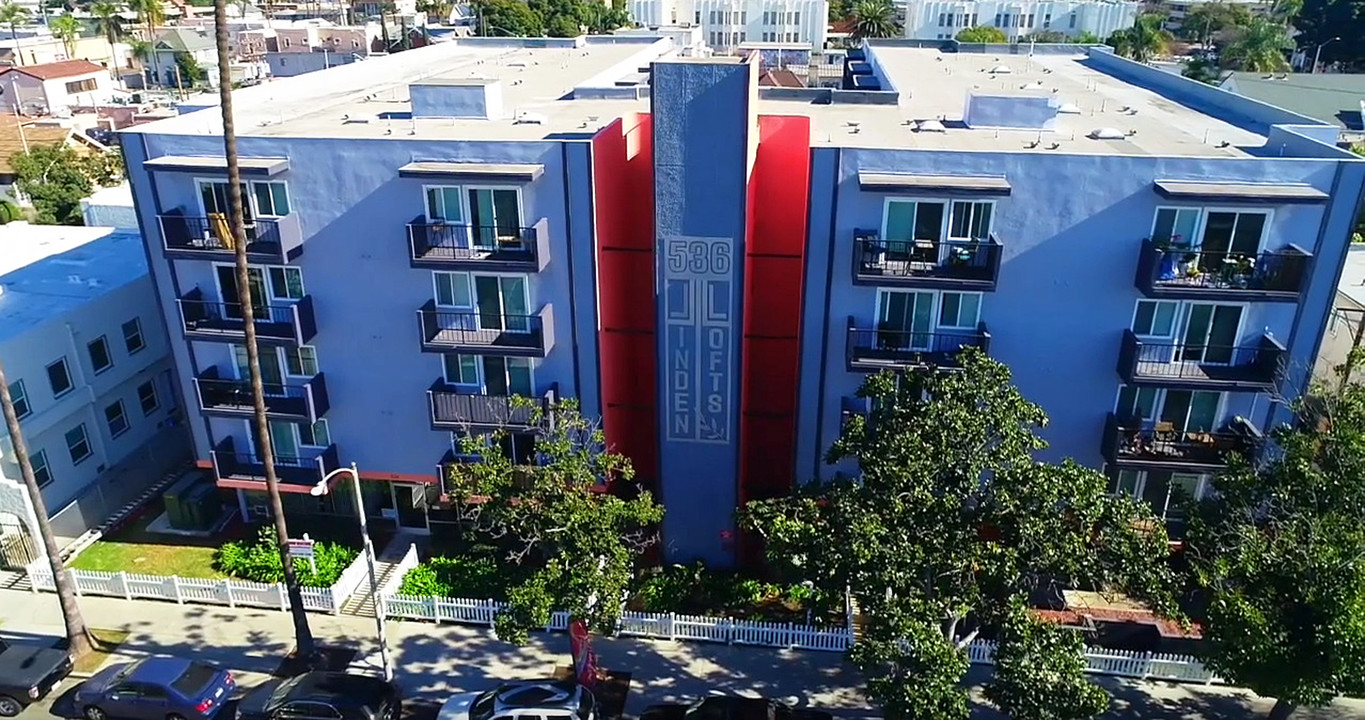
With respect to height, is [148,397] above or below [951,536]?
below

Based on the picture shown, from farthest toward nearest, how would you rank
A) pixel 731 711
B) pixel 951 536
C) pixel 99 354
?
pixel 99 354, pixel 731 711, pixel 951 536

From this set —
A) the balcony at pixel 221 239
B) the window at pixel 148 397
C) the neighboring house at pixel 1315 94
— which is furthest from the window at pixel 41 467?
the neighboring house at pixel 1315 94

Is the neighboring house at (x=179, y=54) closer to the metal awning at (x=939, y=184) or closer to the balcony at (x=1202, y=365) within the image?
the metal awning at (x=939, y=184)

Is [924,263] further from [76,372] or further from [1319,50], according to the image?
[1319,50]

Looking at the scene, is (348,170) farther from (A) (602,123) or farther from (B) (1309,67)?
(B) (1309,67)

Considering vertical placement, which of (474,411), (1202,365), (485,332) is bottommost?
(474,411)

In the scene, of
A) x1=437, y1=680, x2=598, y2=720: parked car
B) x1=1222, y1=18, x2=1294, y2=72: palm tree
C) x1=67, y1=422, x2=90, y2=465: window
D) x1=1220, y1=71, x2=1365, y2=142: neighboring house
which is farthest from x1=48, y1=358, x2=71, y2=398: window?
x1=1222, y1=18, x2=1294, y2=72: palm tree

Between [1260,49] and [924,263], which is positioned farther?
[1260,49]

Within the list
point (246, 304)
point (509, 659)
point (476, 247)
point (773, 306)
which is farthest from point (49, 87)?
point (773, 306)
